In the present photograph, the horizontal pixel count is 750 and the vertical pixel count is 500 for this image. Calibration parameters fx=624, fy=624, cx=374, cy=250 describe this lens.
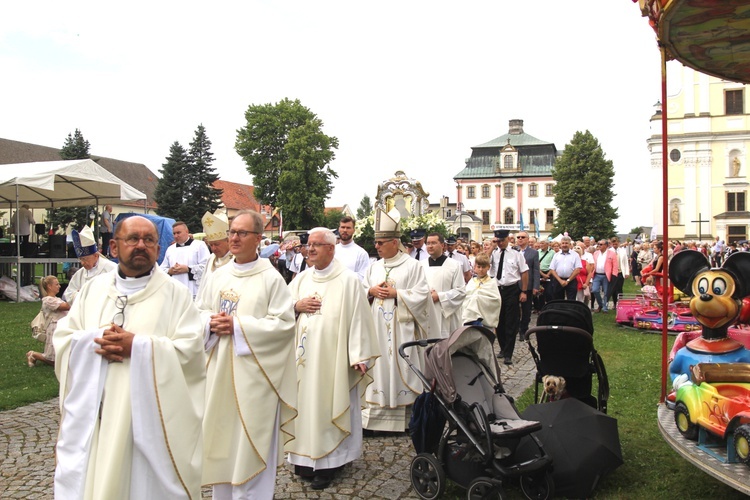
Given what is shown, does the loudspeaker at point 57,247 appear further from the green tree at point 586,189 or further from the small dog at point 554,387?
the green tree at point 586,189

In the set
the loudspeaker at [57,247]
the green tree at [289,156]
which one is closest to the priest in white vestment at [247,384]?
the loudspeaker at [57,247]

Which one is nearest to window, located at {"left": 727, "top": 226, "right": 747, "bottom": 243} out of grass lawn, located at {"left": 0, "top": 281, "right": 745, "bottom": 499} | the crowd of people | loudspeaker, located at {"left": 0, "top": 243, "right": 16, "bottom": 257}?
grass lawn, located at {"left": 0, "top": 281, "right": 745, "bottom": 499}

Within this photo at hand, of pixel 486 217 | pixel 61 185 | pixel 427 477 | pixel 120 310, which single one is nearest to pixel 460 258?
pixel 427 477

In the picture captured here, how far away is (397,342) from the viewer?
22.7 feet

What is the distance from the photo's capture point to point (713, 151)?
2058 inches

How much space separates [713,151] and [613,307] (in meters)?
40.3

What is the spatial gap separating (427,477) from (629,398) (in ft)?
12.6

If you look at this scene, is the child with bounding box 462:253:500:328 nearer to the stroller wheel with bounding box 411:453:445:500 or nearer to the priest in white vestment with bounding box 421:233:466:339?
the priest in white vestment with bounding box 421:233:466:339

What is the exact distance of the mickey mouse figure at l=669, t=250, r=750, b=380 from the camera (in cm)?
481

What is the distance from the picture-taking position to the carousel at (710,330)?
13.5 feet

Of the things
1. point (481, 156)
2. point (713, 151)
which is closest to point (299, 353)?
point (713, 151)

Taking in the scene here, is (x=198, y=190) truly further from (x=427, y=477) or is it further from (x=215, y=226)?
(x=427, y=477)

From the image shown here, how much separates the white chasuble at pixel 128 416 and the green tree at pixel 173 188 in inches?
1734

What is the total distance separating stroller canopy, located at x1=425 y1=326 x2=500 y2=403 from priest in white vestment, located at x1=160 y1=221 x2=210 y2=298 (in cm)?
587
